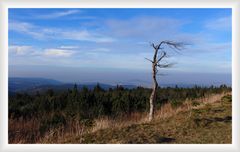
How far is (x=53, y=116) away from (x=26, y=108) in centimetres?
150

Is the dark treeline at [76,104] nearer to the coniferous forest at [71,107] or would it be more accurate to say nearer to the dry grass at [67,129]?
the coniferous forest at [71,107]

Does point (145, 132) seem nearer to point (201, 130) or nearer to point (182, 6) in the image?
point (201, 130)

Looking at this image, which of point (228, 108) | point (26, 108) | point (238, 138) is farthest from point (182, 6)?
point (26, 108)

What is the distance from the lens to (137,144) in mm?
5992

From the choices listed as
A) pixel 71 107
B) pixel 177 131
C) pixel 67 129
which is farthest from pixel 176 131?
pixel 71 107

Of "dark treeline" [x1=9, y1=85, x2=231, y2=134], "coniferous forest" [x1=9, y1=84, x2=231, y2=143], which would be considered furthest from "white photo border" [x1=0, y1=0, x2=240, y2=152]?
"dark treeline" [x1=9, y1=85, x2=231, y2=134]

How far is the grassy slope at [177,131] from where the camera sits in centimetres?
645

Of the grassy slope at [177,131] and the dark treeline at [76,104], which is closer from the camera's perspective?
the grassy slope at [177,131]

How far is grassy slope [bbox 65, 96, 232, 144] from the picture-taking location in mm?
6447

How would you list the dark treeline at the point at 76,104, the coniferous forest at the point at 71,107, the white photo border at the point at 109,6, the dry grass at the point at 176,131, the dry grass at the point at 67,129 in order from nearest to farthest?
the white photo border at the point at 109,6 → the dry grass at the point at 176,131 → the dry grass at the point at 67,129 → the coniferous forest at the point at 71,107 → the dark treeline at the point at 76,104

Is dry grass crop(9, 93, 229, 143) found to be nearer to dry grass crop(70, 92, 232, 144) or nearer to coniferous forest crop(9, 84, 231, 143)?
coniferous forest crop(9, 84, 231, 143)

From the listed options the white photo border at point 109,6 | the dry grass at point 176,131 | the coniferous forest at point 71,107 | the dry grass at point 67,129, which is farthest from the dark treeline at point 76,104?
the white photo border at point 109,6

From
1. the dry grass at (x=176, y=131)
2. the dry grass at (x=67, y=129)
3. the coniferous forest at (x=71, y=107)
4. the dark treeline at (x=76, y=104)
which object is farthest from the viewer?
the dark treeline at (x=76, y=104)

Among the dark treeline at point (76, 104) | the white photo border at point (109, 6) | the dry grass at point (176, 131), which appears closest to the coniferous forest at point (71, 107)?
the dark treeline at point (76, 104)
